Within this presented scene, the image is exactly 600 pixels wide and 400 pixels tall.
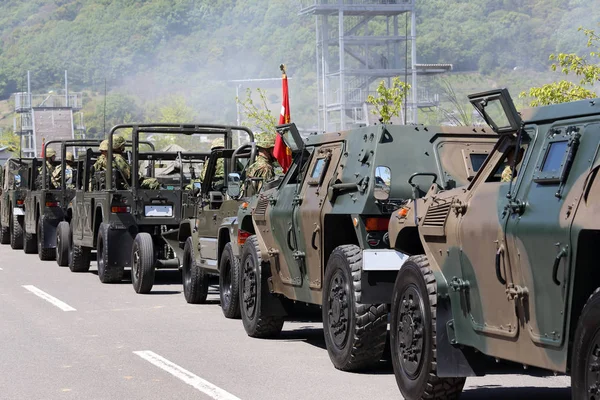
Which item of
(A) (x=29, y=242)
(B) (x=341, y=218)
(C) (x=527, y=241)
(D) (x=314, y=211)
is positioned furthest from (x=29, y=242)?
(C) (x=527, y=241)

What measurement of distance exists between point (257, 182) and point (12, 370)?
16.7ft

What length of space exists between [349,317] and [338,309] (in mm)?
251

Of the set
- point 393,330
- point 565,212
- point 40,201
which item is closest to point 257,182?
point 393,330

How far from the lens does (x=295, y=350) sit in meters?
11.9

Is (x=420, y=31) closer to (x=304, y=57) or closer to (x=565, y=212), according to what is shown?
(x=304, y=57)

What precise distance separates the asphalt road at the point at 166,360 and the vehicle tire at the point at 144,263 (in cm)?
67

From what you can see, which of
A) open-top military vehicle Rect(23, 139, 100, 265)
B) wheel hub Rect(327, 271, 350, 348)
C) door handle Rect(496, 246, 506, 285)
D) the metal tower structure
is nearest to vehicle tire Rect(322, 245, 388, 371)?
wheel hub Rect(327, 271, 350, 348)

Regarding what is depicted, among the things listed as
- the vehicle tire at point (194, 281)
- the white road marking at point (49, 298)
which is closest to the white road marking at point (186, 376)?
the white road marking at point (49, 298)

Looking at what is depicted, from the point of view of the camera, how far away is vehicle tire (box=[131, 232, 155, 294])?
17.6 m

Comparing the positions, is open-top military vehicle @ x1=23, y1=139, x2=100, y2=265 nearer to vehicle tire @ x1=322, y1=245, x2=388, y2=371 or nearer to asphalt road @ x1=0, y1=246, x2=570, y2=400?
asphalt road @ x1=0, y1=246, x2=570, y2=400

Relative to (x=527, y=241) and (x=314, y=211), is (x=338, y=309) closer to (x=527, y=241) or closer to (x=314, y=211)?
(x=314, y=211)

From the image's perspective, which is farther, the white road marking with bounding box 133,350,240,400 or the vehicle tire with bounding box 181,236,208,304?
the vehicle tire with bounding box 181,236,208,304

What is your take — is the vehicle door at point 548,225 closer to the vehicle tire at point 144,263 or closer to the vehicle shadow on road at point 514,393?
the vehicle shadow on road at point 514,393

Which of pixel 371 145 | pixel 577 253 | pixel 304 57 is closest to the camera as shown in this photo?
pixel 577 253
